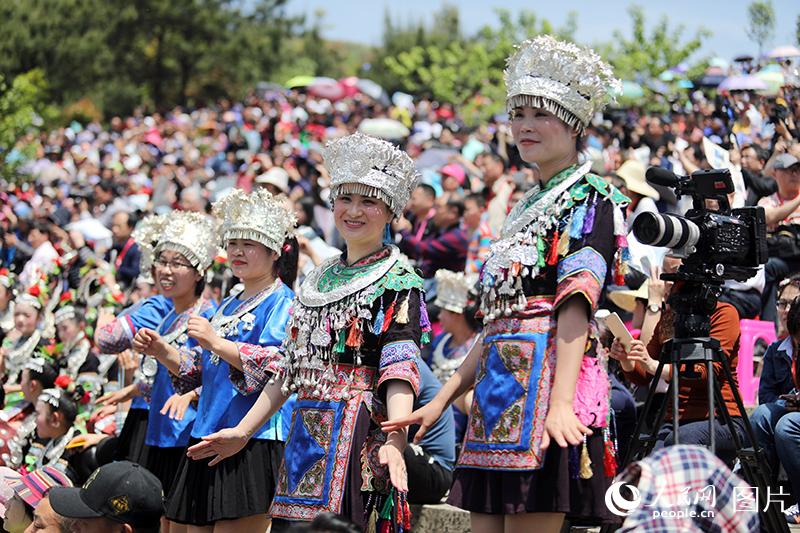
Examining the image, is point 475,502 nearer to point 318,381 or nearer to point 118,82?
point 318,381

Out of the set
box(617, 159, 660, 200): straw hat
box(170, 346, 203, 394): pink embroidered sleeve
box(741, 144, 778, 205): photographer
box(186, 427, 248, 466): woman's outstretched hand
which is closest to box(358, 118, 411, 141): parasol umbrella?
box(617, 159, 660, 200): straw hat

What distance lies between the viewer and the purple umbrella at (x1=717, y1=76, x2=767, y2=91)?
670 inches

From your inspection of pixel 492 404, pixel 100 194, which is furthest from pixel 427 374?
pixel 100 194

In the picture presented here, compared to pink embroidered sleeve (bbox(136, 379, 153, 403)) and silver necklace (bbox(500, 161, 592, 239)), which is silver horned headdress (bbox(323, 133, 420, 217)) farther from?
pink embroidered sleeve (bbox(136, 379, 153, 403))

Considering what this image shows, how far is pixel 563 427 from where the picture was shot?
11.8ft

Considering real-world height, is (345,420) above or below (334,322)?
below

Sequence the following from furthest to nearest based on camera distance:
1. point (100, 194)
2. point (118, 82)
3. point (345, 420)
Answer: point (118, 82), point (100, 194), point (345, 420)

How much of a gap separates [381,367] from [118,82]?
4995 centimetres

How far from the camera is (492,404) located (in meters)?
3.84

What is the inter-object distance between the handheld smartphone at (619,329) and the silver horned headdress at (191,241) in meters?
2.37

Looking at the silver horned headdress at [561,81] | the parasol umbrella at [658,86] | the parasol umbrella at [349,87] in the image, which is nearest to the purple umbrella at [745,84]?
the parasol umbrella at [658,86]

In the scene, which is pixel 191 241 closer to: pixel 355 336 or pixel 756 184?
pixel 355 336

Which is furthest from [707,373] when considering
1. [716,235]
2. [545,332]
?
[545,332]

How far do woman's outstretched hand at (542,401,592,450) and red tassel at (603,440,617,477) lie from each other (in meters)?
0.20
